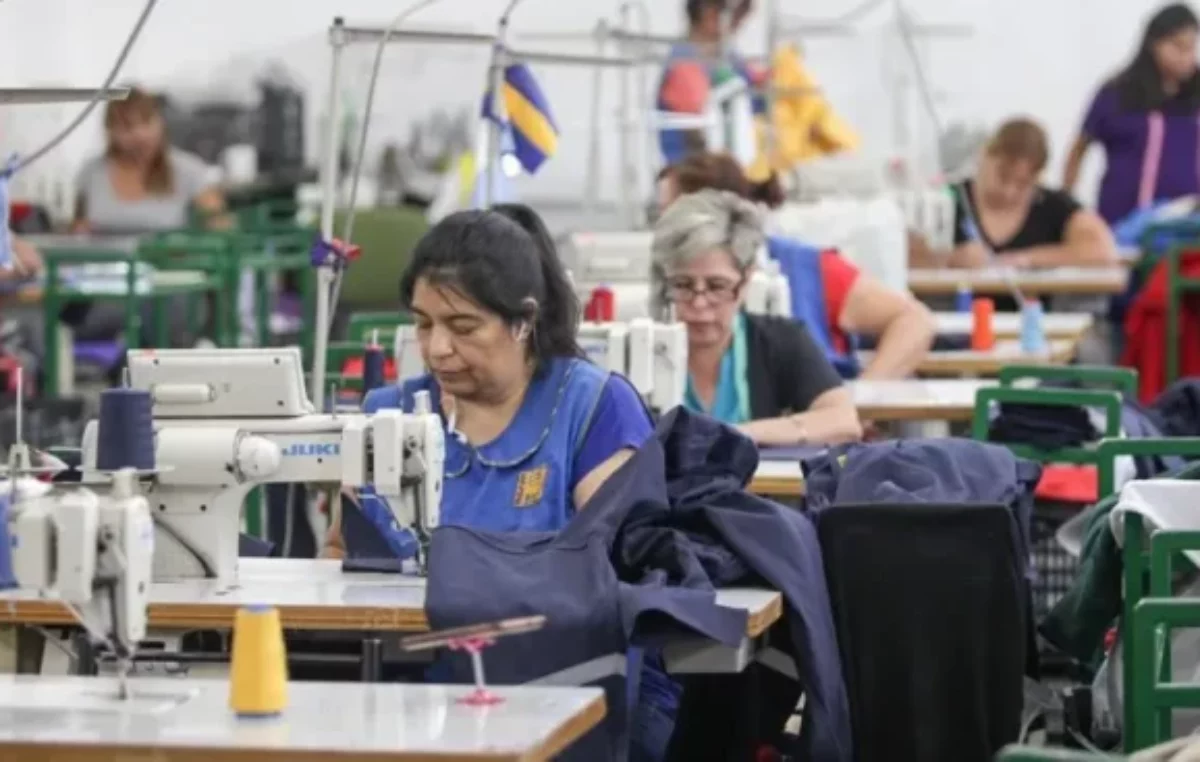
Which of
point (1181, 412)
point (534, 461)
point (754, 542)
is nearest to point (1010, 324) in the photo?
point (1181, 412)

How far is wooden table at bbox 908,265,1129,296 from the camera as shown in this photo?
9539 millimetres

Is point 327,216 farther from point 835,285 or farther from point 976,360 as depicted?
point 976,360

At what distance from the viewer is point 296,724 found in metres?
3.02

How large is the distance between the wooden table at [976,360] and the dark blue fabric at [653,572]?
2.97m

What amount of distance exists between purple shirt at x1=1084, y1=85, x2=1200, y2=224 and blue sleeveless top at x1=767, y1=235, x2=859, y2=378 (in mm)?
4778

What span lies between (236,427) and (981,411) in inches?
84.8

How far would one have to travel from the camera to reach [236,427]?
395 cm

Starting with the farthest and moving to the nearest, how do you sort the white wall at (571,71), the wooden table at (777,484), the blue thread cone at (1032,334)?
the white wall at (571,71), the blue thread cone at (1032,334), the wooden table at (777,484)

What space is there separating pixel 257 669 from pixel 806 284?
4059 millimetres

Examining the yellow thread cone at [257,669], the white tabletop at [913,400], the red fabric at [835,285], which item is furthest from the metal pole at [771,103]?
the yellow thread cone at [257,669]

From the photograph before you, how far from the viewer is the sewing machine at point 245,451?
3867 mm

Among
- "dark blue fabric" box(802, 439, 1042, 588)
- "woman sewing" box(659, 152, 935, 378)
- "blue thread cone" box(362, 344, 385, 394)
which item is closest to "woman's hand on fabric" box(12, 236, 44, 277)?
"woman sewing" box(659, 152, 935, 378)

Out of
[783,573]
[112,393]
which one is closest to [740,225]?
[783,573]

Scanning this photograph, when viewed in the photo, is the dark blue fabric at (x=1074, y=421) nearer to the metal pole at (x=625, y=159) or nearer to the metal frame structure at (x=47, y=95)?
the metal frame structure at (x=47, y=95)
